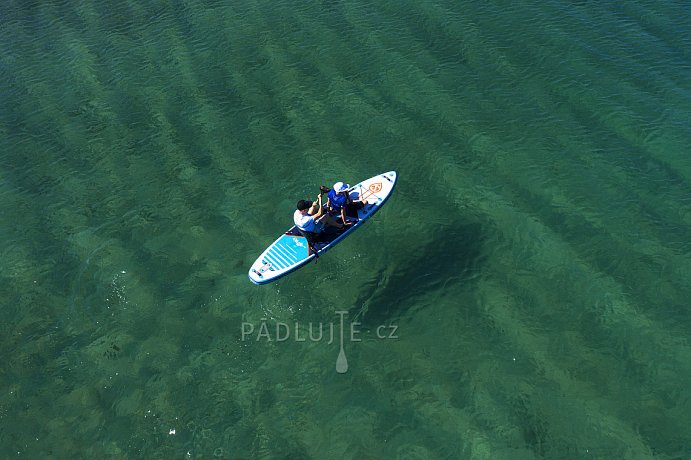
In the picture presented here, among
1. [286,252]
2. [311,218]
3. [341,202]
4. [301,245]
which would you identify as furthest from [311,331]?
[341,202]

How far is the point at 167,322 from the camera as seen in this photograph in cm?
→ 1870

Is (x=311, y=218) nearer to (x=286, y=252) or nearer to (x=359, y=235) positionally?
(x=286, y=252)

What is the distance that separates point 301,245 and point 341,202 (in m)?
2.03

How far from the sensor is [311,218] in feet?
60.0

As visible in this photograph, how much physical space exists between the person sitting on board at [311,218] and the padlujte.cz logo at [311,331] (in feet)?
9.83

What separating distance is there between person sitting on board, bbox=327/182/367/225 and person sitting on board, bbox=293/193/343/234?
326 millimetres

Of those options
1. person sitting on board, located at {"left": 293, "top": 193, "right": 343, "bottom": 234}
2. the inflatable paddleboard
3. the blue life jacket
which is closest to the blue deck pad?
the inflatable paddleboard

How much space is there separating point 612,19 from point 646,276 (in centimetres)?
1575

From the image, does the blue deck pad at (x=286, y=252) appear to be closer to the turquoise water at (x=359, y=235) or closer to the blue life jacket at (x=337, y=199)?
the turquoise water at (x=359, y=235)

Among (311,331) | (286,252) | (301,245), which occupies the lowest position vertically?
(311,331)

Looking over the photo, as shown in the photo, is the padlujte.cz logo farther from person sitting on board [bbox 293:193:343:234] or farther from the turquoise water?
person sitting on board [bbox 293:193:343:234]

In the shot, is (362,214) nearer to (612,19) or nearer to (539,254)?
(539,254)

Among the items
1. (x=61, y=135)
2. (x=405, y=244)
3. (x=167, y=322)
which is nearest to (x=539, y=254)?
(x=405, y=244)

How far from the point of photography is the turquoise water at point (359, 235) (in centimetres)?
1617
